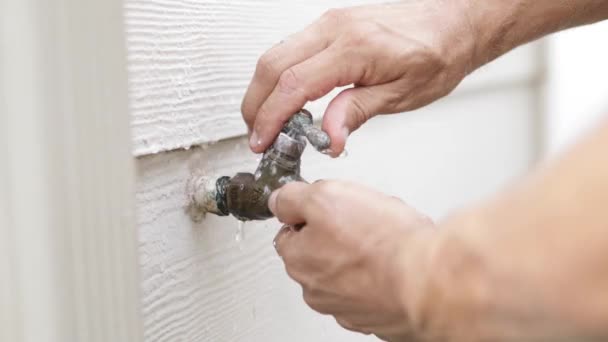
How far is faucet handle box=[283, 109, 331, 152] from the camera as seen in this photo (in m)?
0.72

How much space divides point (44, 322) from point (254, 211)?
0.24 metres

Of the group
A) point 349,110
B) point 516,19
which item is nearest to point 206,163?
point 349,110

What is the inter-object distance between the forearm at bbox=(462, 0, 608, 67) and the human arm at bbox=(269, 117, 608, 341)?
35 cm

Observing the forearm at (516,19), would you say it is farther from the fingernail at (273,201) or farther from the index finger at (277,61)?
the fingernail at (273,201)

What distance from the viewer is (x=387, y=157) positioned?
124 centimetres

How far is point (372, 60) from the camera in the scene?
768mm

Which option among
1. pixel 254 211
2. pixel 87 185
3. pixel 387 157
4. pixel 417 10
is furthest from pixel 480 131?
pixel 87 185

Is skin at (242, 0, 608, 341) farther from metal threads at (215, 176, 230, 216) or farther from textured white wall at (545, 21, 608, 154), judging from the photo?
textured white wall at (545, 21, 608, 154)

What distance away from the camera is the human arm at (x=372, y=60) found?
0.74 metres

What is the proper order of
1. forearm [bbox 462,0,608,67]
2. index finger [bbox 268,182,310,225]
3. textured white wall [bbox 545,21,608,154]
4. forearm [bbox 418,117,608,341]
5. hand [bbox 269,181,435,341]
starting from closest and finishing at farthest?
1. forearm [bbox 418,117,608,341]
2. hand [bbox 269,181,435,341]
3. index finger [bbox 268,182,310,225]
4. forearm [bbox 462,0,608,67]
5. textured white wall [bbox 545,21,608,154]

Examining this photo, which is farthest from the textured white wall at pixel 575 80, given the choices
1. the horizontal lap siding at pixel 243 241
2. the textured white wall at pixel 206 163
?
the textured white wall at pixel 206 163

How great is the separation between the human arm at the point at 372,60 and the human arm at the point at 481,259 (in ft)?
0.44

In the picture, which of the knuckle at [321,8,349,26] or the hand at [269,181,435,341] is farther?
the knuckle at [321,8,349,26]

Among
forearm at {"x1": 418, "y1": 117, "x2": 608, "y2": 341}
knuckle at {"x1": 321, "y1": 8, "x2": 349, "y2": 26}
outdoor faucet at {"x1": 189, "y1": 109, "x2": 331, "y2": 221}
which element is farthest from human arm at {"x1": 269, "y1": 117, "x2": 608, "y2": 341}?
knuckle at {"x1": 321, "y1": 8, "x2": 349, "y2": 26}
